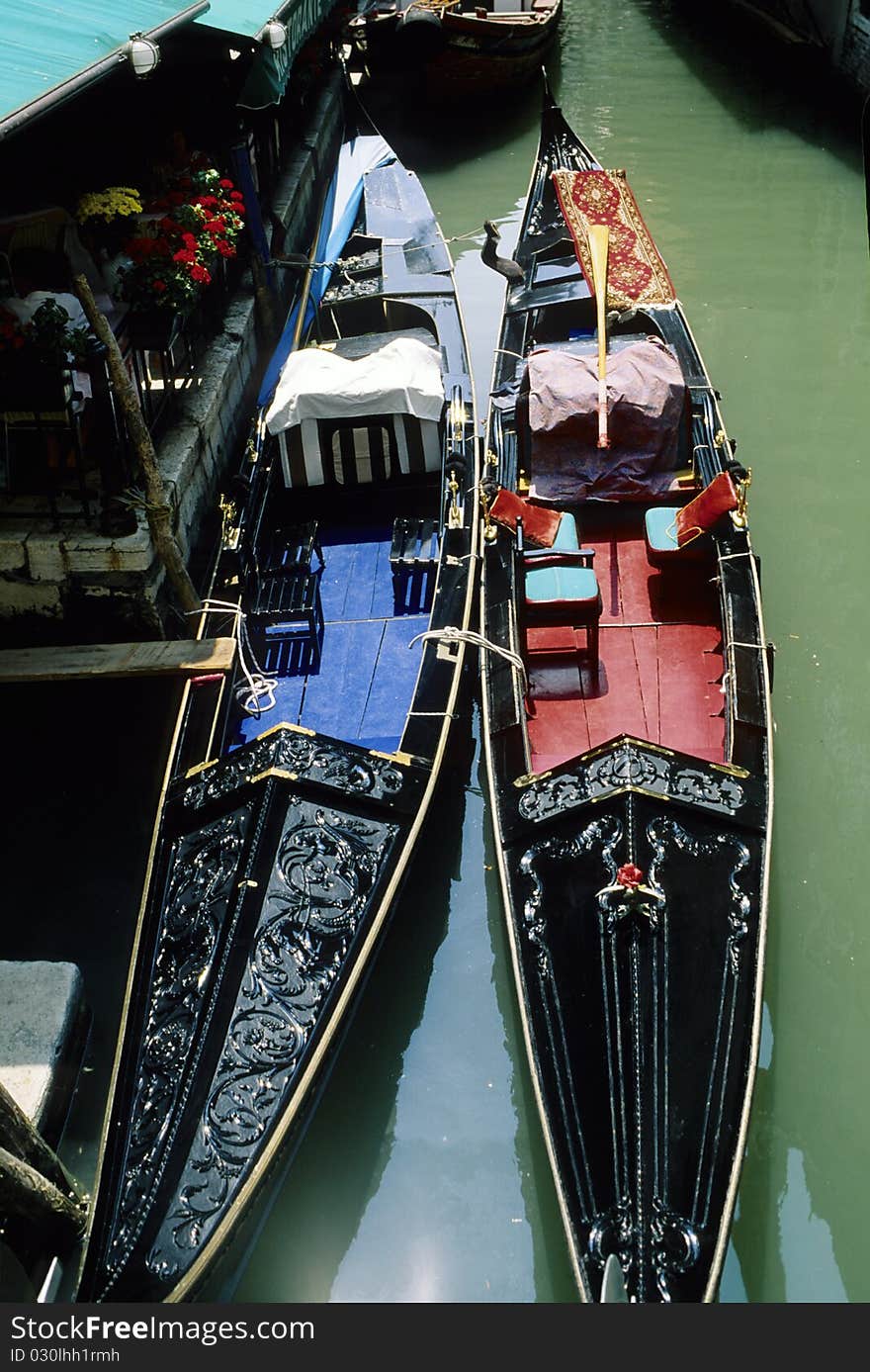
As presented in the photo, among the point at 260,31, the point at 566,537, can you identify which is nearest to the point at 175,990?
the point at 566,537

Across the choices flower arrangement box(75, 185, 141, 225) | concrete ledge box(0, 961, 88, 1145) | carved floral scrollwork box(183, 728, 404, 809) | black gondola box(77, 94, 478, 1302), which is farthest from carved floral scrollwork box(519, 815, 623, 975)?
flower arrangement box(75, 185, 141, 225)

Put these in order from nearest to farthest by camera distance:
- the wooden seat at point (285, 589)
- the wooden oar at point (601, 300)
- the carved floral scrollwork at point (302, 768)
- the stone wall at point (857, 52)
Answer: the carved floral scrollwork at point (302, 768), the wooden seat at point (285, 589), the wooden oar at point (601, 300), the stone wall at point (857, 52)

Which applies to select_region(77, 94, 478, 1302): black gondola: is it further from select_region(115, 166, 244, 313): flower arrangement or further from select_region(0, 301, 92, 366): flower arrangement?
select_region(0, 301, 92, 366): flower arrangement

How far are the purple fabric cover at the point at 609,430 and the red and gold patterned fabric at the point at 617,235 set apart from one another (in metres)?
1.81

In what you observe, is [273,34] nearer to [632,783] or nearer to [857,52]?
[632,783]

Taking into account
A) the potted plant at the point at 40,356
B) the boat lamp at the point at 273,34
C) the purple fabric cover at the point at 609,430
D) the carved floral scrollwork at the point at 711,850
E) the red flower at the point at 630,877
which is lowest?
the carved floral scrollwork at the point at 711,850

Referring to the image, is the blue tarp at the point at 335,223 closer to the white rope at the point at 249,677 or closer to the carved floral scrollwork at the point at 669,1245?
the white rope at the point at 249,677

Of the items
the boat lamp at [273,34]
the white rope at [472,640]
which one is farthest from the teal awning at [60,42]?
the white rope at [472,640]

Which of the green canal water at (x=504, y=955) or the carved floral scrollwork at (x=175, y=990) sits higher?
the carved floral scrollwork at (x=175, y=990)

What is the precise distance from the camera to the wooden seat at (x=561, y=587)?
16.9 ft

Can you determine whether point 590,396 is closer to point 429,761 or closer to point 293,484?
point 293,484

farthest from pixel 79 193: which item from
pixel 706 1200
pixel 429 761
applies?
pixel 706 1200

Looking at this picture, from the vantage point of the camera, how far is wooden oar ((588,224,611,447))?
5.86 metres

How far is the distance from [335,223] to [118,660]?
5600 millimetres
